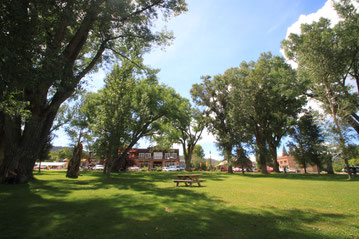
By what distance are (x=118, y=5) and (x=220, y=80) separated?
28310 millimetres

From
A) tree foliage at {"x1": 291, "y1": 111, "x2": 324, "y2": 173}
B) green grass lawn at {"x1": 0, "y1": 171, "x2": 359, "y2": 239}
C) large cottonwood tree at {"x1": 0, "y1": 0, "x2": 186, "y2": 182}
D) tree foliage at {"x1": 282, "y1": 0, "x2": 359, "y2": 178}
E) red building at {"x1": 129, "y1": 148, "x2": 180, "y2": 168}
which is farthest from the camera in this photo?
red building at {"x1": 129, "y1": 148, "x2": 180, "y2": 168}

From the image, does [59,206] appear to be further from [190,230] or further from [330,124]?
[330,124]

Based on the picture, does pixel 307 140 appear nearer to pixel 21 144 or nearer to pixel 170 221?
pixel 170 221

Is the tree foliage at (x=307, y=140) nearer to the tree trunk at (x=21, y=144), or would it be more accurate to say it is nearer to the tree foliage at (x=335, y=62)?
the tree foliage at (x=335, y=62)

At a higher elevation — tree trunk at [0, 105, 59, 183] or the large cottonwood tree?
the large cottonwood tree

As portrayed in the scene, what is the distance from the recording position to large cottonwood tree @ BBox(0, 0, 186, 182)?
5.70 meters

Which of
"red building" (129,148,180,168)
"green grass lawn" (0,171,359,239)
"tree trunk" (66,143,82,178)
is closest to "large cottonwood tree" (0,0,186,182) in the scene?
"green grass lawn" (0,171,359,239)

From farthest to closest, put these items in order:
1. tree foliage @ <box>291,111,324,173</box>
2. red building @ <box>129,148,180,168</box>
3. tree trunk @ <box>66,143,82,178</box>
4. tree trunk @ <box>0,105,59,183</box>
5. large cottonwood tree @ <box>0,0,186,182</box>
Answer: red building @ <box>129,148,180,168</box>, tree foliage @ <box>291,111,324,173</box>, tree trunk @ <box>66,143,82,178</box>, tree trunk @ <box>0,105,59,183</box>, large cottonwood tree @ <box>0,0,186,182</box>

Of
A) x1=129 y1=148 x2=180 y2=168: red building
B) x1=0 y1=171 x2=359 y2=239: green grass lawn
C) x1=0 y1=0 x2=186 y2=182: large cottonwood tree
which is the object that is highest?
x1=0 y1=0 x2=186 y2=182: large cottonwood tree

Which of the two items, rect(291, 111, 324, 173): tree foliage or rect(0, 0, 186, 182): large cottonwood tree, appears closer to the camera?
rect(0, 0, 186, 182): large cottonwood tree

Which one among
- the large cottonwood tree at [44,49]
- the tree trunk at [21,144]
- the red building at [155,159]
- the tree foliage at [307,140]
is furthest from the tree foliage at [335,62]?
the red building at [155,159]

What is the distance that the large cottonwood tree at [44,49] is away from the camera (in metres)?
5.70

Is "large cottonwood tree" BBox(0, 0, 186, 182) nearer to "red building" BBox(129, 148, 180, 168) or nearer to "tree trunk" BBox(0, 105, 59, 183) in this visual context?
"tree trunk" BBox(0, 105, 59, 183)

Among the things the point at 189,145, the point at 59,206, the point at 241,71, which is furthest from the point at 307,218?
the point at 189,145
